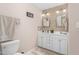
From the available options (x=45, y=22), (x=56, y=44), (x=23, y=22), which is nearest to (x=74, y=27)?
(x=23, y=22)

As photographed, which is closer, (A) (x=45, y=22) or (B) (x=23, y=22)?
(B) (x=23, y=22)

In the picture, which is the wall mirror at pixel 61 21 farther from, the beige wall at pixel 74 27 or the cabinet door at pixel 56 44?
the beige wall at pixel 74 27

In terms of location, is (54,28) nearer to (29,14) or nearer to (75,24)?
(29,14)

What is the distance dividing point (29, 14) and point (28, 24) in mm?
264

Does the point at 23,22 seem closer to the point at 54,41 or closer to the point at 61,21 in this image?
the point at 54,41

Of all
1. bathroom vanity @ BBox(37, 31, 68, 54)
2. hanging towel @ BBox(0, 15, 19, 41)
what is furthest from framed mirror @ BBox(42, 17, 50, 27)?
hanging towel @ BBox(0, 15, 19, 41)

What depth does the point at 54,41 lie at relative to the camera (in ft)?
7.38

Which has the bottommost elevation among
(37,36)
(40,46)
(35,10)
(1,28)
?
(40,46)

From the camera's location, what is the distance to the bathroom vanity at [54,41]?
2.02 meters

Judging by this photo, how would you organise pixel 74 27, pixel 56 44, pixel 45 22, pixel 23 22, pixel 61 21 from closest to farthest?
pixel 74 27 → pixel 23 22 → pixel 56 44 → pixel 61 21 → pixel 45 22

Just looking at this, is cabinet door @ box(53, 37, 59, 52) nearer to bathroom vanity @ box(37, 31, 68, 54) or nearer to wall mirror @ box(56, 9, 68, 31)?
bathroom vanity @ box(37, 31, 68, 54)

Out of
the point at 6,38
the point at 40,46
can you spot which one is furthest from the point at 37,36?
the point at 6,38

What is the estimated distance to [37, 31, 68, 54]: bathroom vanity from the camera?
2017 mm

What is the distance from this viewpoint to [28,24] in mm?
2000
